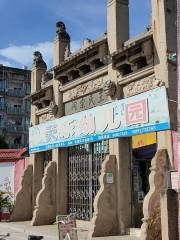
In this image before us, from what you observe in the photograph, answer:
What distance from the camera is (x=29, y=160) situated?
20094mm

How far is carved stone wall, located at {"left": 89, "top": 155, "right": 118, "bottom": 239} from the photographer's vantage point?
13.4 meters

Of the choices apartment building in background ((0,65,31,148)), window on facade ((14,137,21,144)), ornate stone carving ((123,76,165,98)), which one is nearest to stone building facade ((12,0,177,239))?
ornate stone carving ((123,76,165,98))

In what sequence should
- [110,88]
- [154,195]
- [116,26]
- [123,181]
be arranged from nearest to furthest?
1. [154,195]
2. [123,181]
3. [110,88]
4. [116,26]

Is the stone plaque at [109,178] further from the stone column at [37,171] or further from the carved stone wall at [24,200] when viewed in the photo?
the carved stone wall at [24,200]

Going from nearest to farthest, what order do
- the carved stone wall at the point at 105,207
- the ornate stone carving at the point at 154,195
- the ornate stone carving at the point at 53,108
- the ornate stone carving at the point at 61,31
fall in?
the ornate stone carving at the point at 154,195 → the carved stone wall at the point at 105,207 → the ornate stone carving at the point at 53,108 → the ornate stone carving at the point at 61,31

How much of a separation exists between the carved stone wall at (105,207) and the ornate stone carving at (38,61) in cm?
823

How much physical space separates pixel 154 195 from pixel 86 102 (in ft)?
19.4

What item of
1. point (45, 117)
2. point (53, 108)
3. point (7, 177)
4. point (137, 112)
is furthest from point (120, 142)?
point (7, 177)

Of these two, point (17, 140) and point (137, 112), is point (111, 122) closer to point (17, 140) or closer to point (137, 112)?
point (137, 112)

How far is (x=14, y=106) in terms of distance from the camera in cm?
5497

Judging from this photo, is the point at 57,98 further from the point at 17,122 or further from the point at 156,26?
the point at 17,122

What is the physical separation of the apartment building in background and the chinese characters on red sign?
41033mm

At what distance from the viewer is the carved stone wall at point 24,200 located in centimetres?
1926

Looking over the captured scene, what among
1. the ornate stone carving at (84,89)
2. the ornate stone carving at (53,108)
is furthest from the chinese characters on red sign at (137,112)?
the ornate stone carving at (53,108)
